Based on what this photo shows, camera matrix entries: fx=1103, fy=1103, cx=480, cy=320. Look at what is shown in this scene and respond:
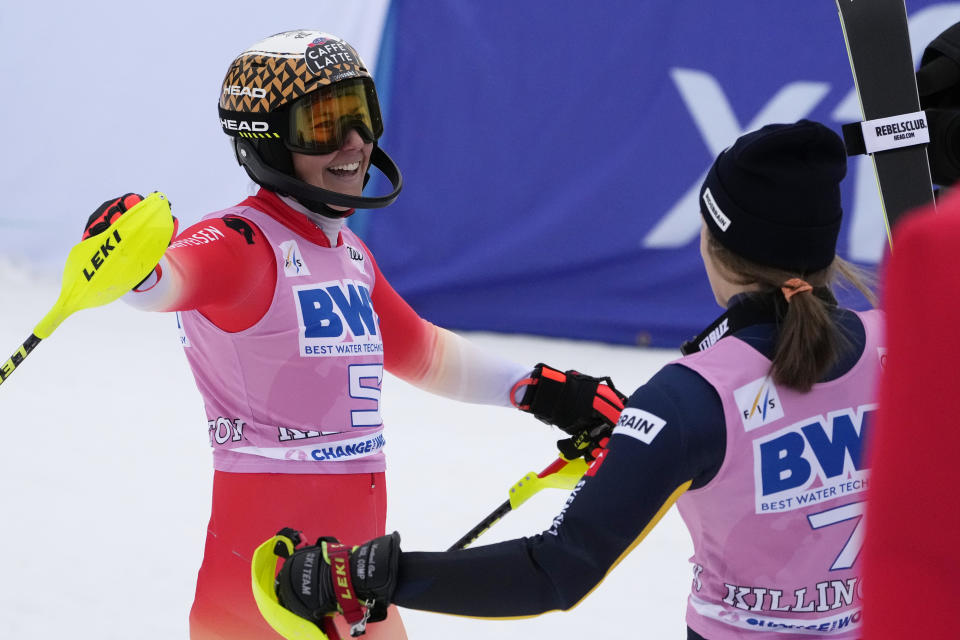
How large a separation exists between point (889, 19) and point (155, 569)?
285cm

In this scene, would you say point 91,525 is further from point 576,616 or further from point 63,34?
point 63,34

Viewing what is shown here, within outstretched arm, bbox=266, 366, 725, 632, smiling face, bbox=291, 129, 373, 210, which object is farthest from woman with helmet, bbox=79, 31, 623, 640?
outstretched arm, bbox=266, 366, 725, 632

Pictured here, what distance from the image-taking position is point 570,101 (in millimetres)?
6285

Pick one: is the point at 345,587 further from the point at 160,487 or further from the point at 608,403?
the point at 160,487

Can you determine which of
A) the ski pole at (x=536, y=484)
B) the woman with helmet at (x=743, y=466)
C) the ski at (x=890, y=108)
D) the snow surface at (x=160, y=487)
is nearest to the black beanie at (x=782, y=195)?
the woman with helmet at (x=743, y=466)

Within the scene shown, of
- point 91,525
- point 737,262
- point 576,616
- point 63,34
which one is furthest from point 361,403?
point 63,34

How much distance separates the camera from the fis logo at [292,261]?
85.0 inches

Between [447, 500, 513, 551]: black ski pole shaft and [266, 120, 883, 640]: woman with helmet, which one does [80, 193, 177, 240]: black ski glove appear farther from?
[447, 500, 513, 551]: black ski pole shaft

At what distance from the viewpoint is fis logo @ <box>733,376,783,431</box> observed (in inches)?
58.2

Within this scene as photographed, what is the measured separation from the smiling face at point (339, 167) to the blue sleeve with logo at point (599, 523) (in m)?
1.06

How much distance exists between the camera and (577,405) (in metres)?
2.54

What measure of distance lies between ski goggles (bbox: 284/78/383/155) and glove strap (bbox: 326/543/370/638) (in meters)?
0.96

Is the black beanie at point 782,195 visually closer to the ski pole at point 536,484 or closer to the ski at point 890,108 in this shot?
the ski at point 890,108

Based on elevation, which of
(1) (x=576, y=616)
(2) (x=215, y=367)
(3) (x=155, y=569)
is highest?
(2) (x=215, y=367)
